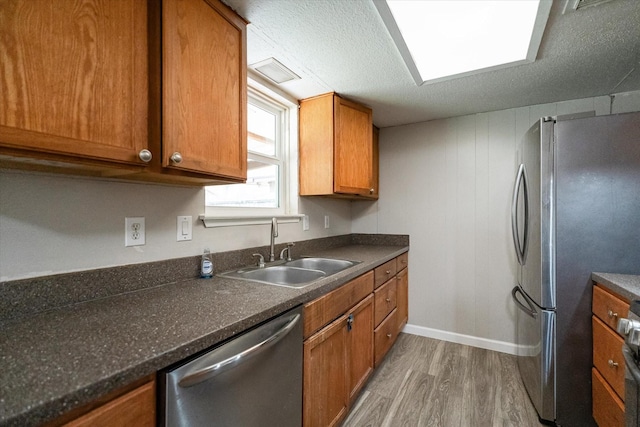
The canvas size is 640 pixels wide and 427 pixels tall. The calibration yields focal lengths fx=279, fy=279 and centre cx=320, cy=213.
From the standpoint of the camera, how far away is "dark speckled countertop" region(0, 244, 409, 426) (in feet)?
1.70

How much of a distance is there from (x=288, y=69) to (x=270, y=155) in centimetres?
62

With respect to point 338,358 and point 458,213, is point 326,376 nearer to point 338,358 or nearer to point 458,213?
point 338,358

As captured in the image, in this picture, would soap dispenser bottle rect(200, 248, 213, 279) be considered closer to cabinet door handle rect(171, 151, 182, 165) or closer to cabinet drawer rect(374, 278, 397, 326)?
cabinet door handle rect(171, 151, 182, 165)

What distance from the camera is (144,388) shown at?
66 centimetres

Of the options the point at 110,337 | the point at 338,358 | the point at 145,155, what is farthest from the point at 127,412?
the point at 338,358

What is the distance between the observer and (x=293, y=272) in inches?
72.7

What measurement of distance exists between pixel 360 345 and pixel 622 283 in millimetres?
1338

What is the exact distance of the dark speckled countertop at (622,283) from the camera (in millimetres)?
1188

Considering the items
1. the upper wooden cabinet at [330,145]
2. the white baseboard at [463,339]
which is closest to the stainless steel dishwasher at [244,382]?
the upper wooden cabinet at [330,145]

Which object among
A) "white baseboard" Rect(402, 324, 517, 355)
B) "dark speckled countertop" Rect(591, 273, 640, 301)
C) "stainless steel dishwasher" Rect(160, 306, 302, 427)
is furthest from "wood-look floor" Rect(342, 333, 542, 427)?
"dark speckled countertop" Rect(591, 273, 640, 301)

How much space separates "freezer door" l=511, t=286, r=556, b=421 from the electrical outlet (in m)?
2.17

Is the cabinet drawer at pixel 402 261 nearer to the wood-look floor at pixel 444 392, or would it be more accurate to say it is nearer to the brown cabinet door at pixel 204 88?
the wood-look floor at pixel 444 392

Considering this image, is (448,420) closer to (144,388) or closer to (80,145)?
(144,388)

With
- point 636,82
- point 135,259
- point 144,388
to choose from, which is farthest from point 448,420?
point 636,82
